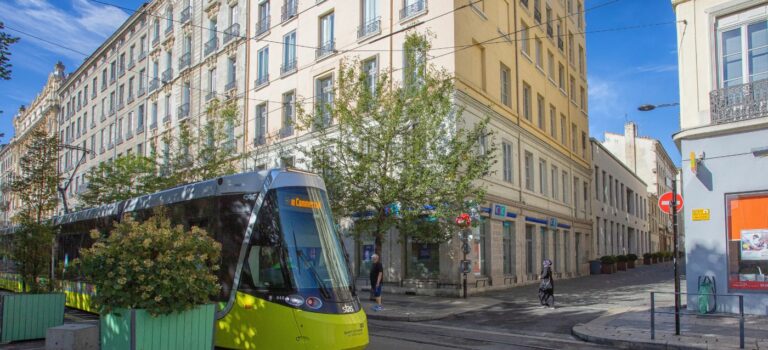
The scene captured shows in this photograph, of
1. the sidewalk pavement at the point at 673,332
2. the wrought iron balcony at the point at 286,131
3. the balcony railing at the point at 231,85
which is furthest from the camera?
the balcony railing at the point at 231,85

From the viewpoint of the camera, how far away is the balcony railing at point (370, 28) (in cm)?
2353

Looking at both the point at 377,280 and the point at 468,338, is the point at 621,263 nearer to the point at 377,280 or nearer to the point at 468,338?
the point at 377,280

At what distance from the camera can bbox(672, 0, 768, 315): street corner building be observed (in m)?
14.4

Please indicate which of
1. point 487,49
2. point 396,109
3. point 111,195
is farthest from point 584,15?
point 111,195

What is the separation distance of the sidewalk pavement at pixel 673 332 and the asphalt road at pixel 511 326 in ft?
1.54

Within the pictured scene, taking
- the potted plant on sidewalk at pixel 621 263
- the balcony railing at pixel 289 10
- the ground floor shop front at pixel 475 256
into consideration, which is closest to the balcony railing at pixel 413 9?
the balcony railing at pixel 289 10

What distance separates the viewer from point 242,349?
8.56 m

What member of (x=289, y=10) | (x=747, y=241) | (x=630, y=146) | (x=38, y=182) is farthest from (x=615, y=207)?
(x=38, y=182)

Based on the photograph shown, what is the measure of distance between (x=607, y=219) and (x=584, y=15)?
49.8 feet

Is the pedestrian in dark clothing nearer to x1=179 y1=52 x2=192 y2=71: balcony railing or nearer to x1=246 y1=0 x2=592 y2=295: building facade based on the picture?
x1=246 y1=0 x2=592 y2=295: building facade

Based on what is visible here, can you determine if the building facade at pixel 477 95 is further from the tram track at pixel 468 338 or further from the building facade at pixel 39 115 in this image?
the building facade at pixel 39 115

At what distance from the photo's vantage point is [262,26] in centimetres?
3048

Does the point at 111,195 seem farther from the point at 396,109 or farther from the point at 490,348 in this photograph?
the point at 490,348

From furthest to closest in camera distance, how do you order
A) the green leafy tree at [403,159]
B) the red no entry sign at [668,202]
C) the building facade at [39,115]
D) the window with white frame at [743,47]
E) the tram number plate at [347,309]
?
the building facade at [39,115]
the green leafy tree at [403,159]
the window with white frame at [743,47]
the red no entry sign at [668,202]
the tram number plate at [347,309]
